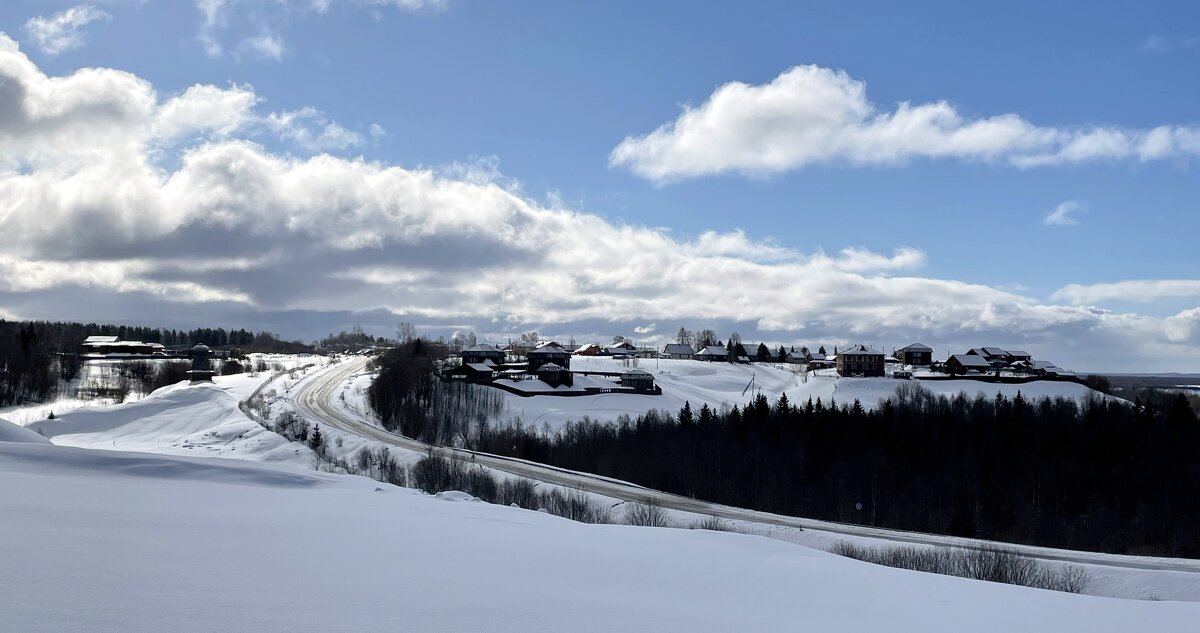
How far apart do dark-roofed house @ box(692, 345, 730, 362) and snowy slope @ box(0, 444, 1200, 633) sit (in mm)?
174702

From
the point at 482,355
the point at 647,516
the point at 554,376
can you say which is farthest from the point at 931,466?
the point at 482,355

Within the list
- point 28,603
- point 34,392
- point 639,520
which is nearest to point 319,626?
point 28,603

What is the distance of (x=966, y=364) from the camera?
480 feet

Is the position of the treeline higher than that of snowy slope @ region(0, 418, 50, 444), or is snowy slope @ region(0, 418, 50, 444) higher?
snowy slope @ region(0, 418, 50, 444)

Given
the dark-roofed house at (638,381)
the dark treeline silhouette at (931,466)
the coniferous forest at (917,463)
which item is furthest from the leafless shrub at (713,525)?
the dark-roofed house at (638,381)

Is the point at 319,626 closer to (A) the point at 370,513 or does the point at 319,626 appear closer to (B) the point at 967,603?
(A) the point at 370,513

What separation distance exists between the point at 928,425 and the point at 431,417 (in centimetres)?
6376

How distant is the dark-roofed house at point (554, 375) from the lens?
4601 inches

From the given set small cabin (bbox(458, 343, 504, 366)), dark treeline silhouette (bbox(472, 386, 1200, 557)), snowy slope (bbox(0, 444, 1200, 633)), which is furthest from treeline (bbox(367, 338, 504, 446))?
snowy slope (bbox(0, 444, 1200, 633))

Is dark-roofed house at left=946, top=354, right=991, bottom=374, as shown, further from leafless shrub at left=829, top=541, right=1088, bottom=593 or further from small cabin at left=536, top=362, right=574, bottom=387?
leafless shrub at left=829, top=541, right=1088, bottom=593

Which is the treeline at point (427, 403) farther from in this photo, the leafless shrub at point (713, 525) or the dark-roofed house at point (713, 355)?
the dark-roofed house at point (713, 355)

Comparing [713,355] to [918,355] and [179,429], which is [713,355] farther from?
[179,429]

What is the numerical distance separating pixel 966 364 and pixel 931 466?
7592 cm

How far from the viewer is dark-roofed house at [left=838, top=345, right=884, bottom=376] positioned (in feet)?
477
